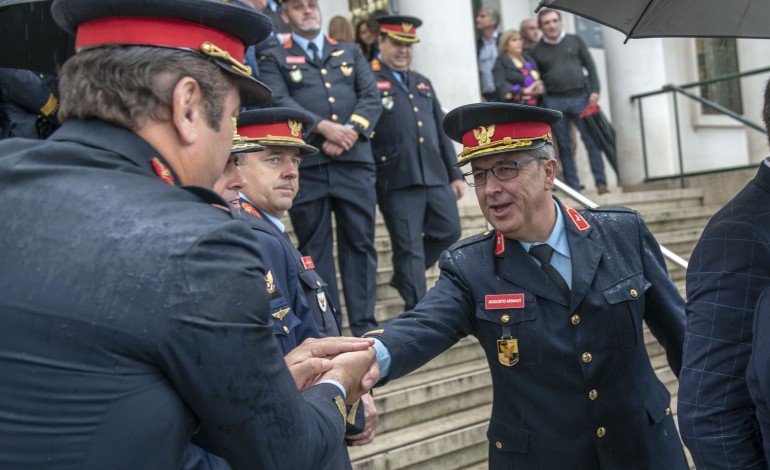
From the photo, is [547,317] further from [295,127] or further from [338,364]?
[295,127]

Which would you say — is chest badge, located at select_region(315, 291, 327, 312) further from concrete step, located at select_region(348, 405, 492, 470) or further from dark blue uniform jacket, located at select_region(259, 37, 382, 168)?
dark blue uniform jacket, located at select_region(259, 37, 382, 168)

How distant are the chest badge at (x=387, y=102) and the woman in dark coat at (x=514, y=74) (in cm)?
308

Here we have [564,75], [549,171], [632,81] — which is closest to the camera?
[549,171]

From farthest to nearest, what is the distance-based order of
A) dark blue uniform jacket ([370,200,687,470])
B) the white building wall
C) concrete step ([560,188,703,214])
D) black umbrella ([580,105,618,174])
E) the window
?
the window
black umbrella ([580,105,618,174])
concrete step ([560,188,703,214])
the white building wall
dark blue uniform jacket ([370,200,687,470])

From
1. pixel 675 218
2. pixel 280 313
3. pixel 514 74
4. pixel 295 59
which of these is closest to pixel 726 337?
pixel 280 313

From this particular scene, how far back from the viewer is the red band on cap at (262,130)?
3.95 meters

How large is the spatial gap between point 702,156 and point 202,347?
13220 mm

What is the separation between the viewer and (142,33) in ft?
5.27

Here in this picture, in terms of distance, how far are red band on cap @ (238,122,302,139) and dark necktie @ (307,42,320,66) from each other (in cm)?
173

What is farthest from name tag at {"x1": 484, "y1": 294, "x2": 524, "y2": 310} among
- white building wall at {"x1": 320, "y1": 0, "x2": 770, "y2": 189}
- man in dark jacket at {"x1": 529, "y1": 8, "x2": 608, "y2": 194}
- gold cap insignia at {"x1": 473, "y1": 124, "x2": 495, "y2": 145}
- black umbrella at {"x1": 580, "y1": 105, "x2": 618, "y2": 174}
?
black umbrella at {"x1": 580, "y1": 105, "x2": 618, "y2": 174}

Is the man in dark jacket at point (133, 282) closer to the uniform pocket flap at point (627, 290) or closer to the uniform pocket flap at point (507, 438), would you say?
the uniform pocket flap at point (507, 438)

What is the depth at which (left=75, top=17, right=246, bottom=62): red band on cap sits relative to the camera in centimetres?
161

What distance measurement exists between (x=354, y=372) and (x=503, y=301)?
2.49 ft

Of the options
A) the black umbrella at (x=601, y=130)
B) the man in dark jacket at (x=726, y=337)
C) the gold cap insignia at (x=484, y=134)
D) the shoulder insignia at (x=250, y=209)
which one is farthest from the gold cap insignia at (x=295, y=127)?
the black umbrella at (x=601, y=130)
